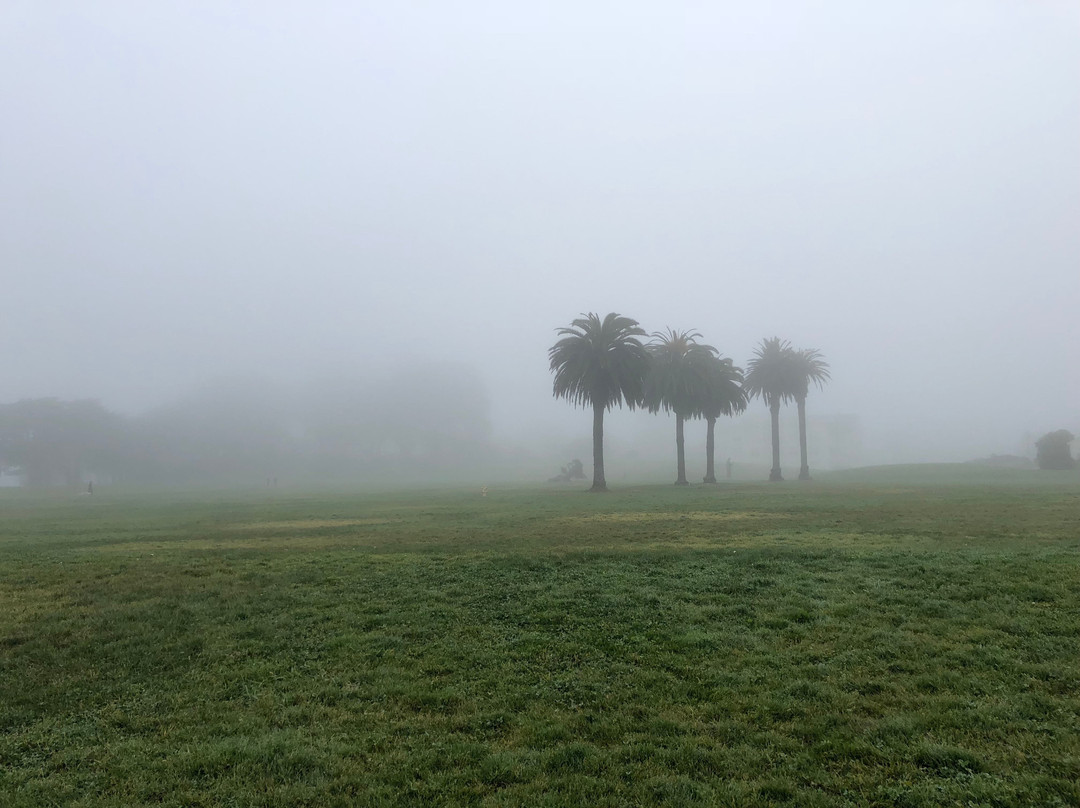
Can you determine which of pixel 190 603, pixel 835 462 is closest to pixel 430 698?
pixel 190 603

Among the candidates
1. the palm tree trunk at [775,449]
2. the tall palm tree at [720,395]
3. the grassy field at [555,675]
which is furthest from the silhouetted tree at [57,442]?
the grassy field at [555,675]

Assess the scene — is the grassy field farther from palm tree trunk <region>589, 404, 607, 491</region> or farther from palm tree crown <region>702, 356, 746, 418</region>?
palm tree crown <region>702, 356, 746, 418</region>

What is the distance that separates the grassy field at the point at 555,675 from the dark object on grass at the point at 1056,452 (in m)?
51.1

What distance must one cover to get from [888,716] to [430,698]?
5.60 meters

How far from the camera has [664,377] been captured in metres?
54.2

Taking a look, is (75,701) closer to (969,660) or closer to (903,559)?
(969,660)

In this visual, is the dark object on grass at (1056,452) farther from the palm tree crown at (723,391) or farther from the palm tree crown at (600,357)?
the palm tree crown at (600,357)

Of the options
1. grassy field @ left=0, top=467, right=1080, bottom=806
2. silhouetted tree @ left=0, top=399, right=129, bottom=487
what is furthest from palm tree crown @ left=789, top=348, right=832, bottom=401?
silhouetted tree @ left=0, top=399, right=129, bottom=487

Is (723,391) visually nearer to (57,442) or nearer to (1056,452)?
(1056,452)

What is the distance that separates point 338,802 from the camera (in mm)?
5770

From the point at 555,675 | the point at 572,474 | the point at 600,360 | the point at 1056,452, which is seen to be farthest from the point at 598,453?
the point at 1056,452

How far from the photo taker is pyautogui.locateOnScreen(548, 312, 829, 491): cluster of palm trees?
50.2 metres

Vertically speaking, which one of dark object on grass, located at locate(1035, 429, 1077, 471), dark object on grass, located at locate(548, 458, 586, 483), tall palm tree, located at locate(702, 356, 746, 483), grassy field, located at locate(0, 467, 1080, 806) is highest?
tall palm tree, located at locate(702, 356, 746, 483)

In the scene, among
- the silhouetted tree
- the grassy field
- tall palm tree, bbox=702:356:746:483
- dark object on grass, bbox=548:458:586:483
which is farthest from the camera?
the silhouetted tree
